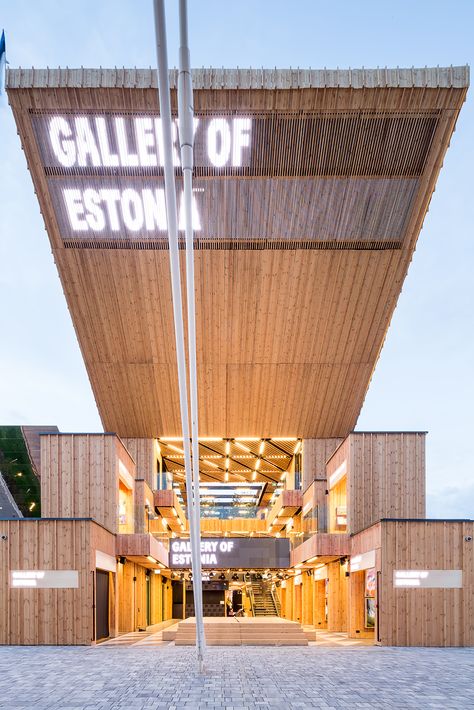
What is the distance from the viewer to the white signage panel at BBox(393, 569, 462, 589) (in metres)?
19.5

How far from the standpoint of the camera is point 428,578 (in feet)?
64.0

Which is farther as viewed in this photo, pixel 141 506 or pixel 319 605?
pixel 319 605

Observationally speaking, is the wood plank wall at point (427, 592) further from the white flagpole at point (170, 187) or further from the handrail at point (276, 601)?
the handrail at point (276, 601)

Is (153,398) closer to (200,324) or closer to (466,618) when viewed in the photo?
(200,324)

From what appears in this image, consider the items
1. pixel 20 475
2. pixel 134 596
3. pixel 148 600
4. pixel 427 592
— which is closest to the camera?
pixel 427 592

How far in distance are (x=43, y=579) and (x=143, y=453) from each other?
13495 mm

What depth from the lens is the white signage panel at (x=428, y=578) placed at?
766 inches

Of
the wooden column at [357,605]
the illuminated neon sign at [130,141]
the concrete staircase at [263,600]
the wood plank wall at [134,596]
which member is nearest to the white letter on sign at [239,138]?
the illuminated neon sign at [130,141]

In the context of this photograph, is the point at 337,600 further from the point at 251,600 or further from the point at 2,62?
the point at 251,600

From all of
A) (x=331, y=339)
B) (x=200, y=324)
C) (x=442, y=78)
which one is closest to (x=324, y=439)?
(x=331, y=339)

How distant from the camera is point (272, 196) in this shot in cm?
2180


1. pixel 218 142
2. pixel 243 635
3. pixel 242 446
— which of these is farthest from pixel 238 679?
pixel 242 446

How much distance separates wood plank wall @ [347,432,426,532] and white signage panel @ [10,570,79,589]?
9.56 meters

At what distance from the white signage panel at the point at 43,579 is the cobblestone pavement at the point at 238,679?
2021 millimetres
